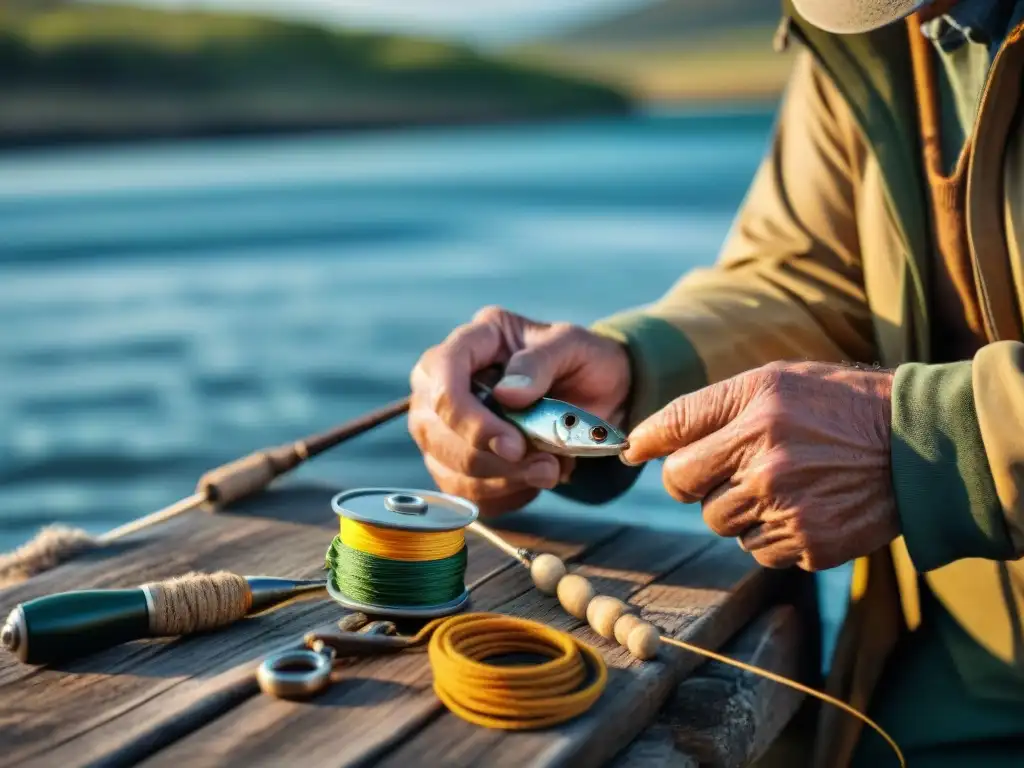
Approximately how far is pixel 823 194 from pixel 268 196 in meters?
22.6

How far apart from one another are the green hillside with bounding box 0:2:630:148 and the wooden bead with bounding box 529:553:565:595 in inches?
1297

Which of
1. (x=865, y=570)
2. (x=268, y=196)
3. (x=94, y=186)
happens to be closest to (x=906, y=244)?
(x=865, y=570)

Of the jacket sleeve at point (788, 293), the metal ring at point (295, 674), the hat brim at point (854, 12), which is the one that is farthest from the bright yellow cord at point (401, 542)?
the hat brim at point (854, 12)

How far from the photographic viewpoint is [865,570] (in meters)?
2.41

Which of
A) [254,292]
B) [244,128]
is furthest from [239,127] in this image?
[254,292]

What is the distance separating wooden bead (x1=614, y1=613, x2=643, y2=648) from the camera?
1.78 m

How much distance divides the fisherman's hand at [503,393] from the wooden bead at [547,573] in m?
0.25

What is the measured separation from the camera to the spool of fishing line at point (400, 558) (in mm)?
1812

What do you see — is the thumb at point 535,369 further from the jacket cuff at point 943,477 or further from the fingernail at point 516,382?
the jacket cuff at point 943,477

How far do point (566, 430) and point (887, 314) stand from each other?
0.70 m

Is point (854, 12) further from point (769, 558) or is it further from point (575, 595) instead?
point (575, 595)

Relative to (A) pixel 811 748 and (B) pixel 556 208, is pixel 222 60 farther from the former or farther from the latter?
(A) pixel 811 748

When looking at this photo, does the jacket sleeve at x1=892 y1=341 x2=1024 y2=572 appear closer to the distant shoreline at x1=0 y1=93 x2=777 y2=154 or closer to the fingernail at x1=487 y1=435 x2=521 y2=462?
the fingernail at x1=487 y1=435 x2=521 y2=462

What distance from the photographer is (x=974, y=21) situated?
2.09 metres
